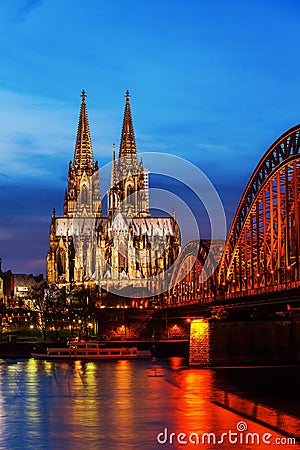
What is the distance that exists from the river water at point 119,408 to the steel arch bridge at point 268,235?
323 inches

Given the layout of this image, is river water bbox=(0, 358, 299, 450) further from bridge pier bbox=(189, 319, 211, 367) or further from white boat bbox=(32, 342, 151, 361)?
white boat bbox=(32, 342, 151, 361)

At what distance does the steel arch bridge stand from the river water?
27.0 feet

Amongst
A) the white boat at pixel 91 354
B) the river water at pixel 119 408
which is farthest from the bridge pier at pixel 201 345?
the white boat at pixel 91 354

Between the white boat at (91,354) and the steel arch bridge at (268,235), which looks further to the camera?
the white boat at (91,354)

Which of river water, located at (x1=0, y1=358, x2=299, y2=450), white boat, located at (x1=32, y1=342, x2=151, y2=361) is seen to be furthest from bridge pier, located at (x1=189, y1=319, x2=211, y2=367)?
white boat, located at (x1=32, y1=342, x2=151, y2=361)

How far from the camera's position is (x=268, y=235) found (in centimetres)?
10350

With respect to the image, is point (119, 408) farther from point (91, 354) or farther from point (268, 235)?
point (91, 354)

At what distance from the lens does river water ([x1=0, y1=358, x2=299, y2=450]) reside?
47.3 metres

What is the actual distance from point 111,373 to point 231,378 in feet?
52.7

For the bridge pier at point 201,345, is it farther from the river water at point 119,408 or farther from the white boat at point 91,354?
the white boat at point 91,354

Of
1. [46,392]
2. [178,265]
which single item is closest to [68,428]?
[46,392]

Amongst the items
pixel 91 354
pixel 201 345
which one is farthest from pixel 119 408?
pixel 91 354

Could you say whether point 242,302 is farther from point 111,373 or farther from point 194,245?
point 194,245

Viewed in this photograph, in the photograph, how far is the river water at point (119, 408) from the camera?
1863 inches
